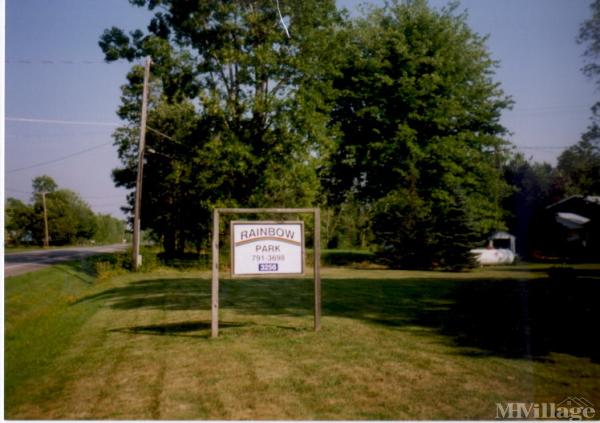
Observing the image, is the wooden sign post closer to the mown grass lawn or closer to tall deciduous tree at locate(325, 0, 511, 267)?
the mown grass lawn

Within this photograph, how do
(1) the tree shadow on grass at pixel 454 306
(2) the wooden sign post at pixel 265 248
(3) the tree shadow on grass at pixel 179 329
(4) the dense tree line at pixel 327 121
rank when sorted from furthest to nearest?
(4) the dense tree line at pixel 327 121, (3) the tree shadow on grass at pixel 179 329, (2) the wooden sign post at pixel 265 248, (1) the tree shadow on grass at pixel 454 306

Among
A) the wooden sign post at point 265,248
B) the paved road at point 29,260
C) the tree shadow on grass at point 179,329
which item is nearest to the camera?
the wooden sign post at point 265,248

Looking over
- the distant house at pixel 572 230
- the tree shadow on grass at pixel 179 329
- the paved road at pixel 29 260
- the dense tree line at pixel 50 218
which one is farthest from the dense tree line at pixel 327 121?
the dense tree line at pixel 50 218

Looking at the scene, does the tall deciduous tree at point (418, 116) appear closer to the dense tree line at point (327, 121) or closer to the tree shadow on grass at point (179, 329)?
the dense tree line at point (327, 121)

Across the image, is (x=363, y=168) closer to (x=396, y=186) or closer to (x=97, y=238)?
(x=396, y=186)

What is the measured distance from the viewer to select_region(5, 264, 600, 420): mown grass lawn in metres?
5.11

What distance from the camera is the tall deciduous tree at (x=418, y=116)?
Result: 112 ft

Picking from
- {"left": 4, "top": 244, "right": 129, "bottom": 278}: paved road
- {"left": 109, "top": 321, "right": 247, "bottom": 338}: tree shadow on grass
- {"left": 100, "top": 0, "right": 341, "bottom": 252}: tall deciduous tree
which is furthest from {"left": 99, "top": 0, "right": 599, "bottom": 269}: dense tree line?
{"left": 109, "top": 321, "right": 247, "bottom": 338}: tree shadow on grass

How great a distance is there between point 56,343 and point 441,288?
11.7 metres

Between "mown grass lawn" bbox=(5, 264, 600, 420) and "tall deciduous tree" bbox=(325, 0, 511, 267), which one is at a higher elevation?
"tall deciduous tree" bbox=(325, 0, 511, 267)

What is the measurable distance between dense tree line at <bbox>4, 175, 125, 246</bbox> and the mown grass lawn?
42.0 metres

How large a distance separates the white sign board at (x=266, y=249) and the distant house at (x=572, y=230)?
29.4 metres

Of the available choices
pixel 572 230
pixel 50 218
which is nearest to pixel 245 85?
pixel 572 230

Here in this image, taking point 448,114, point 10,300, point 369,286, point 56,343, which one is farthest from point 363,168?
point 56,343
